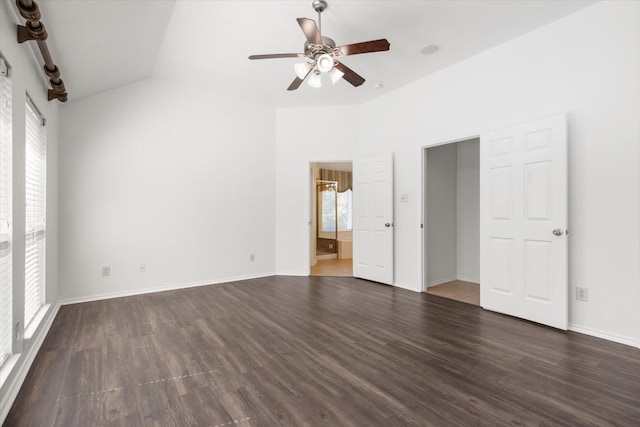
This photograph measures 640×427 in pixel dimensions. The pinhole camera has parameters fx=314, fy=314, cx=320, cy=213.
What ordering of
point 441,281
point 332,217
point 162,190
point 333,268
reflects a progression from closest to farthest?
point 162,190, point 441,281, point 333,268, point 332,217

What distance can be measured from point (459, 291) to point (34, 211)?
5041 mm

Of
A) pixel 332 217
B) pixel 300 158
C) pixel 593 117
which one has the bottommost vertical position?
pixel 332 217

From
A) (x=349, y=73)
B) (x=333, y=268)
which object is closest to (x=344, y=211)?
(x=333, y=268)

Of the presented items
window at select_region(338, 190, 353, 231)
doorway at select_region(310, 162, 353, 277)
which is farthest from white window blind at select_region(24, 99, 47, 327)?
window at select_region(338, 190, 353, 231)

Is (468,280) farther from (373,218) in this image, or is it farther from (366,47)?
(366,47)

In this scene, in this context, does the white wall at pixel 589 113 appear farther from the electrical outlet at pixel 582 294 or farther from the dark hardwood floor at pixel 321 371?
the dark hardwood floor at pixel 321 371

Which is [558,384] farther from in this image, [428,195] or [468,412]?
[428,195]

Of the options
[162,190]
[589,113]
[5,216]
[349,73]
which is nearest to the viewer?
[5,216]

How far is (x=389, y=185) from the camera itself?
477 cm

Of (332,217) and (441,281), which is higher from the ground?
(332,217)

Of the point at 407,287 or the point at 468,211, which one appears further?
the point at 468,211

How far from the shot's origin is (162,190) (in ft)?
14.9

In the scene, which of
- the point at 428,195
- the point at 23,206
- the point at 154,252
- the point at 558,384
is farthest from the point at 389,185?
the point at 23,206

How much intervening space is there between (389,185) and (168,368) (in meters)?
3.63
